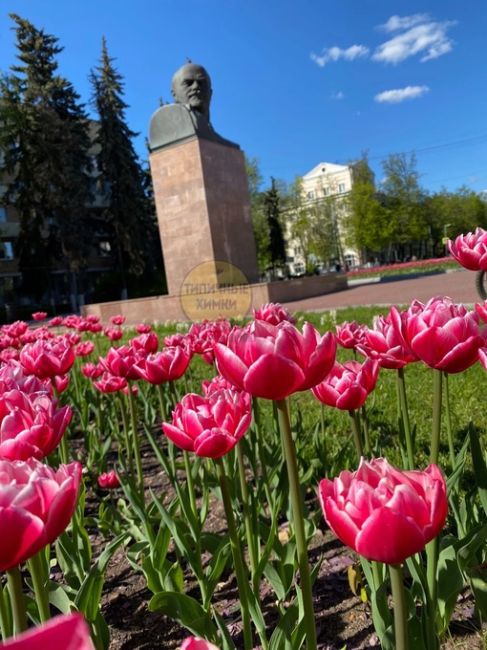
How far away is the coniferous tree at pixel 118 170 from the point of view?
3247cm

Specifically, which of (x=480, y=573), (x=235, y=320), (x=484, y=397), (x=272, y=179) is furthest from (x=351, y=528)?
(x=272, y=179)

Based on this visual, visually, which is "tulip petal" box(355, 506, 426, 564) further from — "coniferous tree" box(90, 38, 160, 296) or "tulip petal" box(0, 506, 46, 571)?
"coniferous tree" box(90, 38, 160, 296)

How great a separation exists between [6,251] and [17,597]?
42730 millimetres

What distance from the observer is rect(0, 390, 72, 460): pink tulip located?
1091 millimetres

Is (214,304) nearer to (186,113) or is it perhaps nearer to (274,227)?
(186,113)

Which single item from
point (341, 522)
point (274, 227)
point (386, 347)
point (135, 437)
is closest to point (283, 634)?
point (341, 522)

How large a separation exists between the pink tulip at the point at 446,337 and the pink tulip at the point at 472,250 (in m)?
0.72

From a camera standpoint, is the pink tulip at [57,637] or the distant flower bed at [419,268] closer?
the pink tulip at [57,637]

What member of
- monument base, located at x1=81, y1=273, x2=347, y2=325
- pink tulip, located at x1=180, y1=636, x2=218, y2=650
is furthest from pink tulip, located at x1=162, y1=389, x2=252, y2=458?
monument base, located at x1=81, y1=273, x2=347, y2=325

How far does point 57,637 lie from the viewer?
29 centimetres

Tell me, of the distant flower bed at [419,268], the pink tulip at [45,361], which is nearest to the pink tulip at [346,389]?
the pink tulip at [45,361]

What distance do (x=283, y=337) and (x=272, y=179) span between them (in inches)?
1924

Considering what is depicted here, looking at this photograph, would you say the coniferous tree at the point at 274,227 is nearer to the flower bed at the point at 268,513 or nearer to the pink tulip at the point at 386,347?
the flower bed at the point at 268,513
